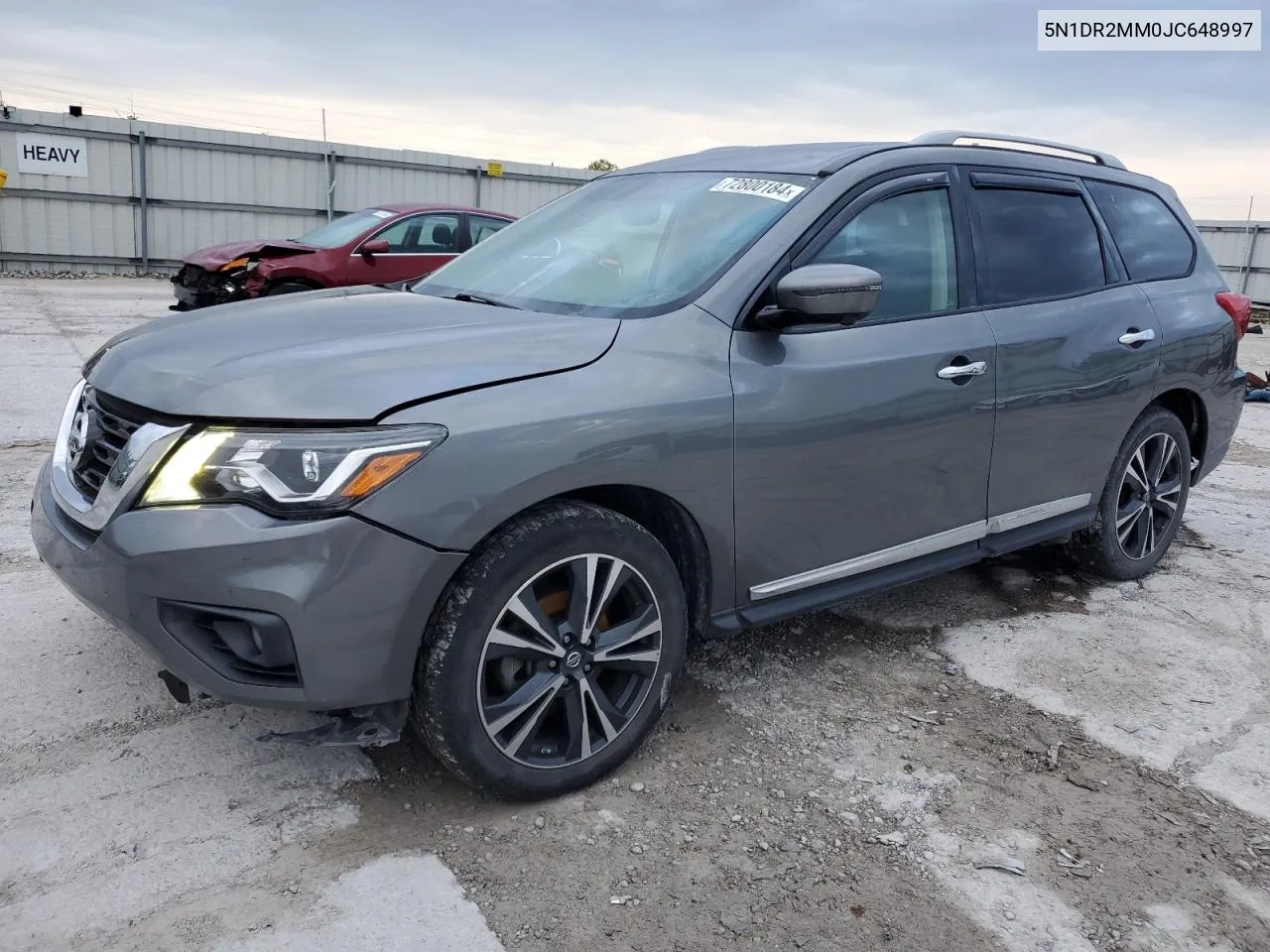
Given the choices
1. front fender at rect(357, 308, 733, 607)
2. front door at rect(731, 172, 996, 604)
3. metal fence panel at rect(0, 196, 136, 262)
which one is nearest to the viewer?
front fender at rect(357, 308, 733, 607)

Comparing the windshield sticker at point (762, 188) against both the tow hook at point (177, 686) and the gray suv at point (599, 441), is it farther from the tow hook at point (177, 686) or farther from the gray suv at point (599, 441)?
the tow hook at point (177, 686)

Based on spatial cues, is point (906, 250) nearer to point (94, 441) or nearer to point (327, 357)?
point (327, 357)

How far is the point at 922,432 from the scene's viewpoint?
3371 mm

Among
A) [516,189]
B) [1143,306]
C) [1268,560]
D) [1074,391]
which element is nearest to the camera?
[1074,391]

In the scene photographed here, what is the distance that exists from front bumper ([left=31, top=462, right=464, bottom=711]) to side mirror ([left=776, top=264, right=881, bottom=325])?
1.15 meters

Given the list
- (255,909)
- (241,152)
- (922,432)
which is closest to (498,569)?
(255,909)

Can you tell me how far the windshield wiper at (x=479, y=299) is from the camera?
10.5 feet

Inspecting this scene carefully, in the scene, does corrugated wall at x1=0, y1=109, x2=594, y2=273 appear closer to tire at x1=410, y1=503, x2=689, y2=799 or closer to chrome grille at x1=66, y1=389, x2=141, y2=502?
chrome grille at x1=66, y1=389, x2=141, y2=502

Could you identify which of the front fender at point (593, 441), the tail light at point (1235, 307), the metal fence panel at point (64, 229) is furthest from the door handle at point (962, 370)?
the metal fence panel at point (64, 229)

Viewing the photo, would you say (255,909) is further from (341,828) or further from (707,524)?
(707,524)

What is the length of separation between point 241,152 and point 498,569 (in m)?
20.2

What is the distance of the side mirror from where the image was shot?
285 cm

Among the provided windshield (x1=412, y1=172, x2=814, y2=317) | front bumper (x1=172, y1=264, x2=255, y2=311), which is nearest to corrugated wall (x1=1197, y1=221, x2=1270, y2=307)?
front bumper (x1=172, y1=264, x2=255, y2=311)

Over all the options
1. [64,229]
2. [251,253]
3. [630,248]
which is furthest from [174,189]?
[630,248]
